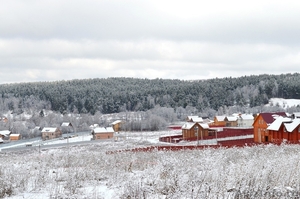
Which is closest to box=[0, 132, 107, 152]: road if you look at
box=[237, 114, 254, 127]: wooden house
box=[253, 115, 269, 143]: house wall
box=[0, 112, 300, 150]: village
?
box=[0, 112, 300, 150]: village

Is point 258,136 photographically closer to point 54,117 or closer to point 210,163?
point 210,163

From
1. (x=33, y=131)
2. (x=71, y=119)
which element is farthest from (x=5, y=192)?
(x=71, y=119)

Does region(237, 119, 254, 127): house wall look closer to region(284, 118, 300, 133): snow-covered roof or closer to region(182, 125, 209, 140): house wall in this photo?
region(182, 125, 209, 140): house wall

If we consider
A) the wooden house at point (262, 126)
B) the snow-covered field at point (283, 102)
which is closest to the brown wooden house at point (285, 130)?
the wooden house at point (262, 126)

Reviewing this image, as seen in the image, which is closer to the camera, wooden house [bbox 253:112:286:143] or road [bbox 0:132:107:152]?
wooden house [bbox 253:112:286:143]

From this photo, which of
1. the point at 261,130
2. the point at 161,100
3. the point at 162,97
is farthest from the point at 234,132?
the point at 162,97

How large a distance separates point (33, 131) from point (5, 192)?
7387cm

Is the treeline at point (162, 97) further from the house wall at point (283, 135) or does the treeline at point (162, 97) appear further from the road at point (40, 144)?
the house wall at point (283, 135)

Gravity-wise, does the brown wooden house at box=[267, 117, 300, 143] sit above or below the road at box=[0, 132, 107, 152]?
above

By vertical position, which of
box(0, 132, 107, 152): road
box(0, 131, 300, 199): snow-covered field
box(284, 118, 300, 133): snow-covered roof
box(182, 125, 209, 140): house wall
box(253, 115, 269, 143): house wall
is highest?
box(0, 131, 300, 199): snow-covered field

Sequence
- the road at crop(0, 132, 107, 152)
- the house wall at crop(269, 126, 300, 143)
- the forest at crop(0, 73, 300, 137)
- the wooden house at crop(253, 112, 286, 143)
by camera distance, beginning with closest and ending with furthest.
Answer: the house wall at crop(269, 126, 300, 143)
the wooden house at crop(253, 112, 286, 143)
the road at crop(0, 132, 107, 152)
the forest at crop(0, 73, 300, 137)

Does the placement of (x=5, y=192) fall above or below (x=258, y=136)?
above

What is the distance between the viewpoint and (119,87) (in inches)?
5965

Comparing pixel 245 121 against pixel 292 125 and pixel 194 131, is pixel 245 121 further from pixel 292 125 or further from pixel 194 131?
pixel 292 125
